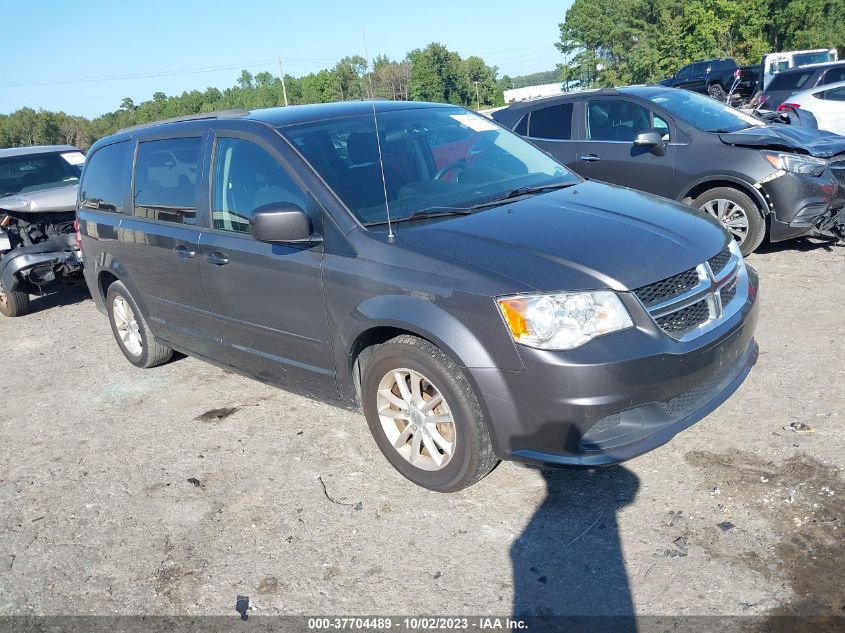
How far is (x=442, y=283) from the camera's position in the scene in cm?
320

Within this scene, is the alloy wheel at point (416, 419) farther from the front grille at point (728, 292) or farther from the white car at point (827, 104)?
the white car at point (827, 104)

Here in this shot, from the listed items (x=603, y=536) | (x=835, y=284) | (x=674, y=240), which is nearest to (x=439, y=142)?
(x=674, y=240)

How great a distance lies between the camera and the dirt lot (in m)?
2.82

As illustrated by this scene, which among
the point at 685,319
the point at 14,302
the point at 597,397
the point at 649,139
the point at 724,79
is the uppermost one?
the point at 724,79

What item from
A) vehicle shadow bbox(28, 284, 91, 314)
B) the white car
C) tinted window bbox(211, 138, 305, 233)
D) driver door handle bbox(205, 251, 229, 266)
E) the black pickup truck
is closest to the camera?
tinted window bbox(211, 138, 305, 233)

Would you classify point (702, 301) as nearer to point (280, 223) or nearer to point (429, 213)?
point (429, 213)

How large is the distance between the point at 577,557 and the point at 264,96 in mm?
78602

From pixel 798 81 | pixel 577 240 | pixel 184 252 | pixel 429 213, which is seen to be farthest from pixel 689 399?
pixel 798 81

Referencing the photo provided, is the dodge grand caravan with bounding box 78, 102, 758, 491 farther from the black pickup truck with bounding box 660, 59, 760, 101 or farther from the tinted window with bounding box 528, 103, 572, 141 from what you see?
the black pickup truck with bounding box 660, 59, 760, 101

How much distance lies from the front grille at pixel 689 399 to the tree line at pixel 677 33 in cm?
4372

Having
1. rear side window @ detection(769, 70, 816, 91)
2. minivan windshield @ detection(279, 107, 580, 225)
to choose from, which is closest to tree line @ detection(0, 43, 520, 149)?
minivan windshield @ detection(279, 107, 580, 225)

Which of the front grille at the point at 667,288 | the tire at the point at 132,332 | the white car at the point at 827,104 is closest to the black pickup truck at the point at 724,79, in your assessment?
the white car at the point at 827,104

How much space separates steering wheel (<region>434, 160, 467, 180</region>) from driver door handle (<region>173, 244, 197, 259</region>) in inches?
62.5

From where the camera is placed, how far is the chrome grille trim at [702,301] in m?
3.10
